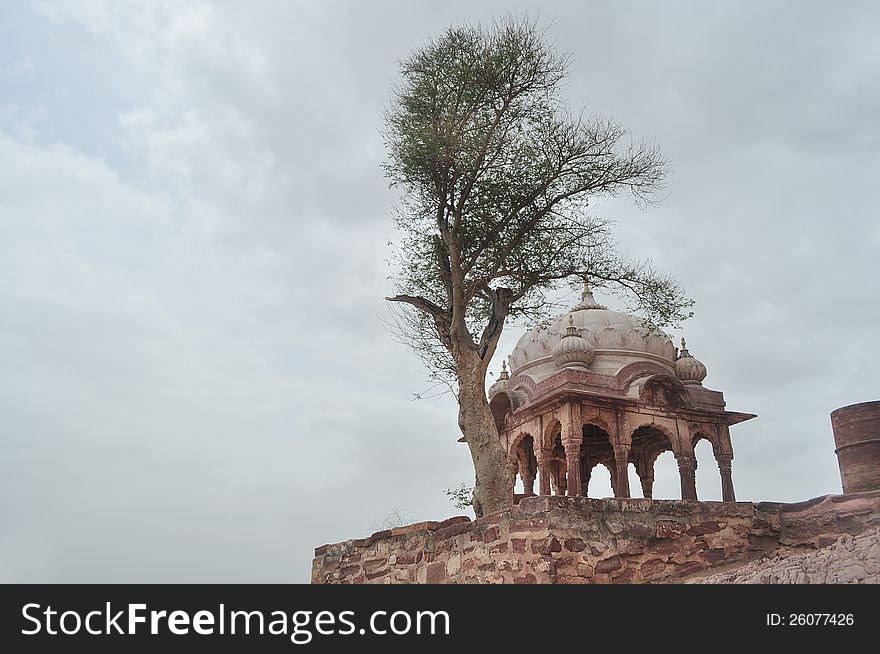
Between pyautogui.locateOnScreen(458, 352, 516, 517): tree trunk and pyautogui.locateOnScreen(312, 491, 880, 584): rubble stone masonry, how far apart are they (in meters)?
1.68

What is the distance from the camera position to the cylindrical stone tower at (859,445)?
47.0 ft

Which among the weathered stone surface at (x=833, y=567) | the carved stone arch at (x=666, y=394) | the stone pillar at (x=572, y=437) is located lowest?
the weathered stone surface at (x=833, y=567)

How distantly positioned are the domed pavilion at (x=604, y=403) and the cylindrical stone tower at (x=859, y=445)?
364cm

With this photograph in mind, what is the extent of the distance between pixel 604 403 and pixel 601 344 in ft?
8.08

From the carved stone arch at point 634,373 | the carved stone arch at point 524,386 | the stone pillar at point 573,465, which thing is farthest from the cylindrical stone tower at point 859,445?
the carved stone arch at point 524,386

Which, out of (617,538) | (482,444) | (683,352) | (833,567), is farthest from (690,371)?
(833,567)

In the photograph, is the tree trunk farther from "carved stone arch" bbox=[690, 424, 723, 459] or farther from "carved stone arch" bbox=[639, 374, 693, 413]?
"carved stone arch" bbox=[690, 424, 723, 459]

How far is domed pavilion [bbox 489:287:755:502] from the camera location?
59.0ft

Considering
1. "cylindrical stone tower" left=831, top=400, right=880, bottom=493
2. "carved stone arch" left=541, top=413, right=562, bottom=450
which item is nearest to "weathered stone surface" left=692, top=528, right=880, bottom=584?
"cylindrical stone tower" left=831, top=400, right=880, bottom=493

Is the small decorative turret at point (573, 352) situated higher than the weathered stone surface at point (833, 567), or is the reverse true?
the small decorative turret at point (573, 352)

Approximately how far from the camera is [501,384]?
813 inches

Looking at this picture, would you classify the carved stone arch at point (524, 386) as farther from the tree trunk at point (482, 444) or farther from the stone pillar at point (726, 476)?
the tree trunk at point (482, 444)

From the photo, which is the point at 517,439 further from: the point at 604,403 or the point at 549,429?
the point at 604,403

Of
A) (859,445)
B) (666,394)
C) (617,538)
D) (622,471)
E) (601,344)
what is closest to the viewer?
(617,538)
